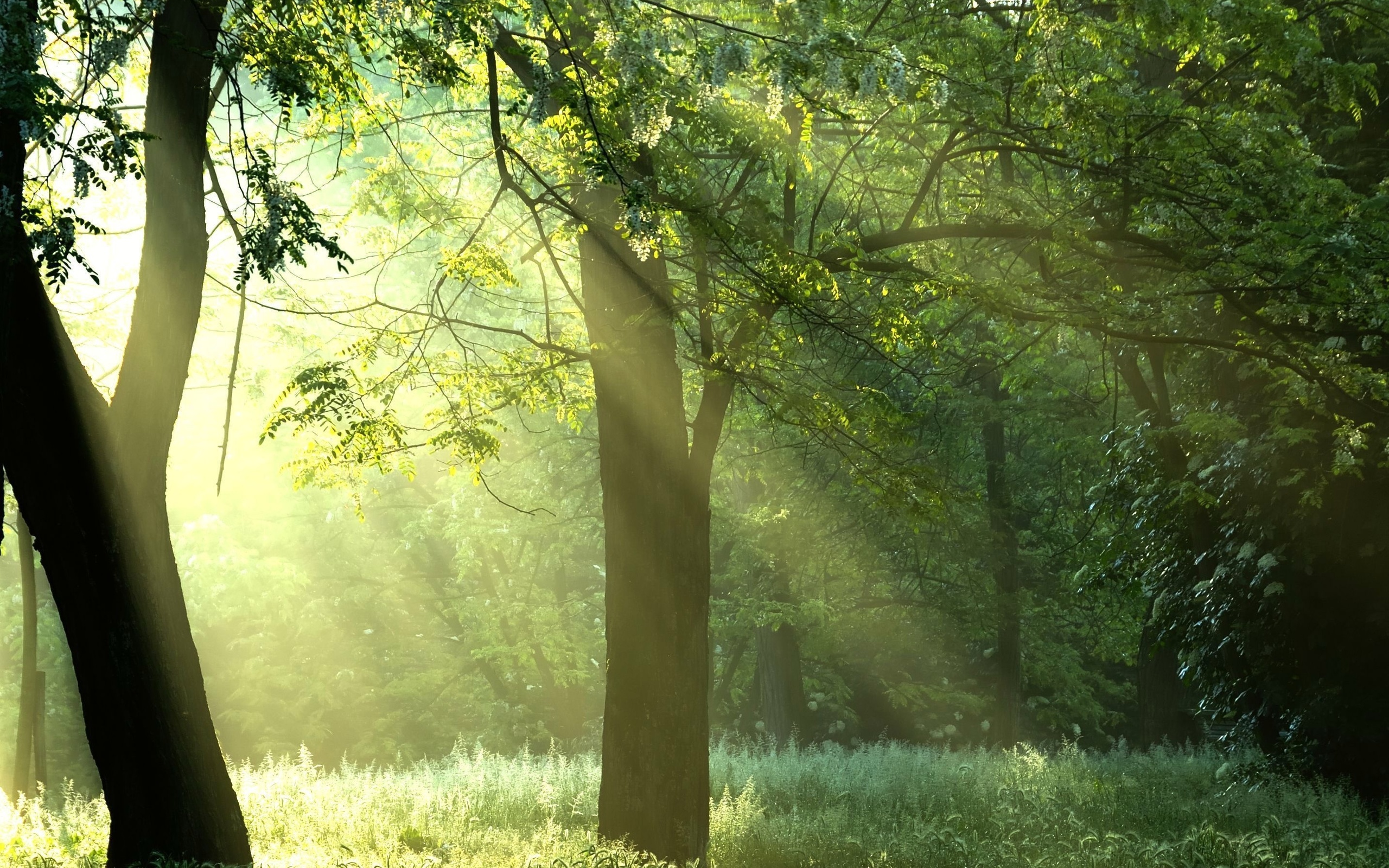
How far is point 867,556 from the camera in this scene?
20.2 m

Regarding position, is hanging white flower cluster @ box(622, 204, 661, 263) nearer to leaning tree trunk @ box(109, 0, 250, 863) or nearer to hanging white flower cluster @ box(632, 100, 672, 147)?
hanging white flower cluster @ box(632, 100, 672, 147)

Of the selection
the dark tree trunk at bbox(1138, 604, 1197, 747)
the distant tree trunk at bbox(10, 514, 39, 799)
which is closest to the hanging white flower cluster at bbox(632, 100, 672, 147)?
the distant tree trunk at bbox(10, 514, 39, 799)

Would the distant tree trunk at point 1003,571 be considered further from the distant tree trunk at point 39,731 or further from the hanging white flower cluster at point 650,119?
the distant tree trunk at point 39,731

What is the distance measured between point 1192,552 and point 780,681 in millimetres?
9868

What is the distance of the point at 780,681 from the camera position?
21.4 metres

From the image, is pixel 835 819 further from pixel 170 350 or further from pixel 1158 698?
pixel 1158 698

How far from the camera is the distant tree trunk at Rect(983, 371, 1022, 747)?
65.4ft

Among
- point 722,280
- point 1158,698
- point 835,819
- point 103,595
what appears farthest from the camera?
point 1158,698

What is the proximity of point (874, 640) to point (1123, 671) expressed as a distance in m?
8.84

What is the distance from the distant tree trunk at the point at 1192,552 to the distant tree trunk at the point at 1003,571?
240cm

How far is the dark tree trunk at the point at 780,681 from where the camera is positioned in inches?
829

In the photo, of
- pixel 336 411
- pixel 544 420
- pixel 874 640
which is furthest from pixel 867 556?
pixel 336 411

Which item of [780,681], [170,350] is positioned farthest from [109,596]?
[780,681]

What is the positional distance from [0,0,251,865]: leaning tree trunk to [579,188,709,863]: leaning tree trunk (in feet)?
8.98
